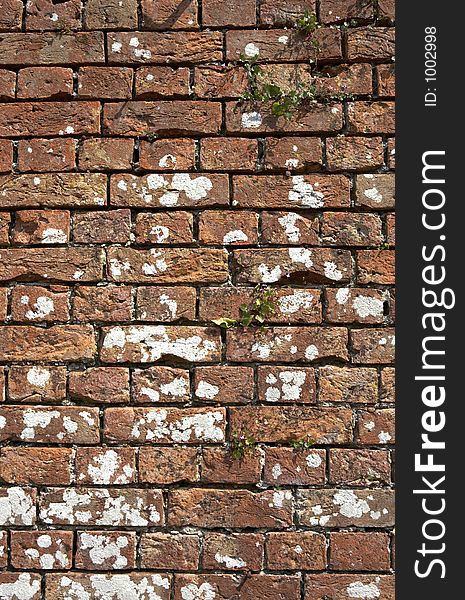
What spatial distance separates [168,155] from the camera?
93.9 inches

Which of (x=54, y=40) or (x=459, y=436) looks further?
(x=54, y=40)

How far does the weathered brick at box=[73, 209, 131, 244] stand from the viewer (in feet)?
7.79

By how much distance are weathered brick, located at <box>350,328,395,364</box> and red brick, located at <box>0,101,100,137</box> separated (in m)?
1.20

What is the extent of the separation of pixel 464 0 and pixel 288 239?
3.51 feet

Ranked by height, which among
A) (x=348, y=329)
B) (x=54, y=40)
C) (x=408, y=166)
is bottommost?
(x=348, y=329)

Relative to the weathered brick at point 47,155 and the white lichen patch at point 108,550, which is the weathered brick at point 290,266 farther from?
the white lichen patch at point 108,550

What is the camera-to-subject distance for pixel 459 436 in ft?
7.51

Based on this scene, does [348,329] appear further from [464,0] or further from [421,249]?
[464,0]

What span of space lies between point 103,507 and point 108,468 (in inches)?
5.3

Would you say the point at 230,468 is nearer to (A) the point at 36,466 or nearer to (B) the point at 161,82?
(A) the point at 36,466

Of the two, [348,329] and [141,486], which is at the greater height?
[348,329]

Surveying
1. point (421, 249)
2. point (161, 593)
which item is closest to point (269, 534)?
point (161, 593)

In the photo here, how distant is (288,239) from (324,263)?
153mm

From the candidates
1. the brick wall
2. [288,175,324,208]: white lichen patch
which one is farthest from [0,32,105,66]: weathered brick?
[288,175,324,208]: white lichen patch
